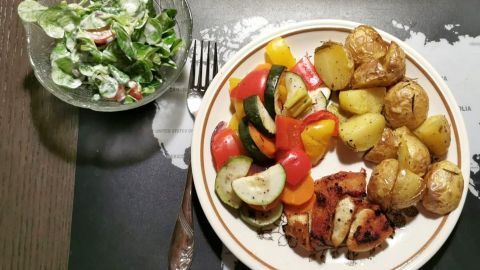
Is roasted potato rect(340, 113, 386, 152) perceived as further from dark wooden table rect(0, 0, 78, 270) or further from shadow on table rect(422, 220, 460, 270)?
dark wooden table rect(0, 0, 78, 270)

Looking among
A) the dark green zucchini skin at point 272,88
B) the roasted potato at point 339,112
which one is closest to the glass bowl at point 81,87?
the dark green zucchini skin at point 272,88

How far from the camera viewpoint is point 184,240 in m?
1.71

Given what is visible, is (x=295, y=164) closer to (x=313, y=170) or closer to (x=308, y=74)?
(x=313, y=170)

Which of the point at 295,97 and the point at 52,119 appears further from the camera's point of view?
the point at 52,119

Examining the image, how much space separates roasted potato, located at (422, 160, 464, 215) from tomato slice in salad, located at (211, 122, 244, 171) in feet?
2.08

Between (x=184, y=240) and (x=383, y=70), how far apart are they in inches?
35.4

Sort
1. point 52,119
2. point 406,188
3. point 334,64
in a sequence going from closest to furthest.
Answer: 1. point 406,188
2. point 334,64
3. point 52,119

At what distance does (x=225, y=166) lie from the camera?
5.26 feet

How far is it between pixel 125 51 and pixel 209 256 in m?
0.78

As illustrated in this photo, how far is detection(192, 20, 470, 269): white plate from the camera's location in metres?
1.64

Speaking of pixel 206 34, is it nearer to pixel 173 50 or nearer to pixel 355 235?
pixel 173 50

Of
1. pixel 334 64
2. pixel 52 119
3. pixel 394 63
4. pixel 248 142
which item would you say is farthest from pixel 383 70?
pixel 52 119

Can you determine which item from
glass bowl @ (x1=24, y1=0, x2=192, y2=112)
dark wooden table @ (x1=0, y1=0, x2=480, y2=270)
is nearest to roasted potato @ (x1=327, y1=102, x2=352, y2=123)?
dark wooden table @ (x1=0, y1=0, x2=480, y2=270)

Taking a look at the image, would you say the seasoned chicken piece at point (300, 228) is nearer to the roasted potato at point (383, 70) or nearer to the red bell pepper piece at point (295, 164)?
the red bell pepper piece at point (295, 164)
